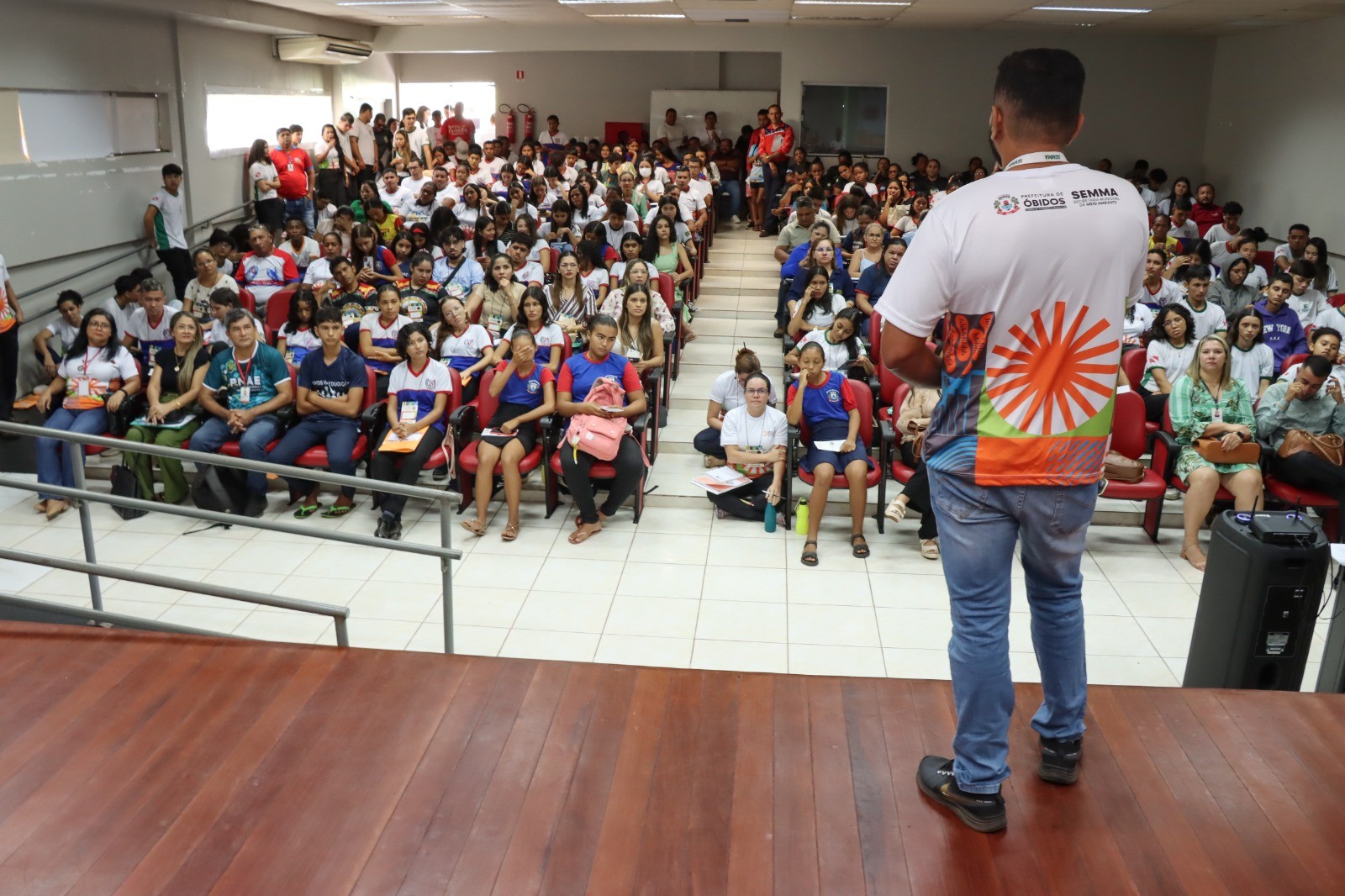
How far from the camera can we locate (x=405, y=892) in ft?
7.22

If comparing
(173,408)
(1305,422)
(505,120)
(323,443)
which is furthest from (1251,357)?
(505,120)

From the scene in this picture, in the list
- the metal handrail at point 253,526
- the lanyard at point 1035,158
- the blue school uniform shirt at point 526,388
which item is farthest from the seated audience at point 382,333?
the lanyard at point 1035,158

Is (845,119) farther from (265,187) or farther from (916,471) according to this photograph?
(916,471)

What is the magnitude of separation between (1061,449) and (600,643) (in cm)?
316

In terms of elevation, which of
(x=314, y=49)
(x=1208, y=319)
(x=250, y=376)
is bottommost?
(x=250, y=376)

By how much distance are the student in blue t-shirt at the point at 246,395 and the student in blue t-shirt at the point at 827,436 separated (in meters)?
3.15

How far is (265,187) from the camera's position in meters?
12.1

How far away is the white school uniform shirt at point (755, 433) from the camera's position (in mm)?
6348

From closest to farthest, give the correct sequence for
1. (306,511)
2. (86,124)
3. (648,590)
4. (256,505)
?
(648,590) < (306,511) < (256,505) < (86,124)

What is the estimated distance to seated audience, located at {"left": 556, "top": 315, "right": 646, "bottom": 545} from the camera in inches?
243

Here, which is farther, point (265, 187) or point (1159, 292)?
point (265, 187)

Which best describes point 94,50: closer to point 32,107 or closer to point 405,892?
point 32,107

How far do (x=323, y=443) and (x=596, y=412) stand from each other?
170 centimetres

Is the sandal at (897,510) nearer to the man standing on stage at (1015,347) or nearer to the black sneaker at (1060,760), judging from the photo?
the black sneaker at (1060,760)
